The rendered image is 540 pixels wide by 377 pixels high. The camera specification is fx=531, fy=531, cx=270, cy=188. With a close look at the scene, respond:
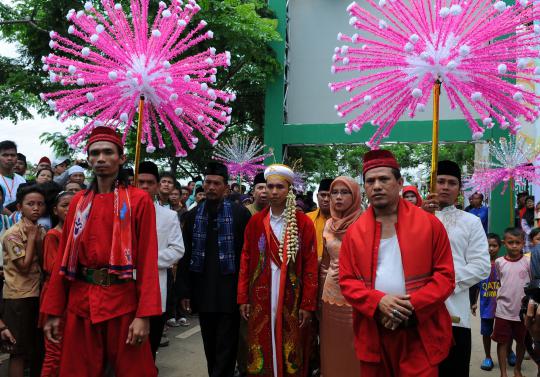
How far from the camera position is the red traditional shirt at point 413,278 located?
3016mm

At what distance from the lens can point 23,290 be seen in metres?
4.38

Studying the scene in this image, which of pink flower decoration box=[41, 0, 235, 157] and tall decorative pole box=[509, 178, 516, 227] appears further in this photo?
tall decorative pole box=[509, 178, 516, 227]

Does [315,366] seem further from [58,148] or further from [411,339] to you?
[58,148]

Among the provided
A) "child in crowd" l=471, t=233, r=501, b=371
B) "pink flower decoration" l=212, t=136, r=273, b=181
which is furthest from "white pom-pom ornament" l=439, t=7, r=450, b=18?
"pink flower decoration" l=212, t=136, r=273, b=181

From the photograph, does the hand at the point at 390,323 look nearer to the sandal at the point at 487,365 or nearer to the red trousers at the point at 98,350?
the red trousers at the point at 98,350

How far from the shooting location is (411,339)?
121 inches

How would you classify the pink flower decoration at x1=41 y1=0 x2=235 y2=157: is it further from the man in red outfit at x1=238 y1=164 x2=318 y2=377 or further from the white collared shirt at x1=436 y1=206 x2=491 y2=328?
the white collared shirt at x1=436 y1=206 x2=491 y2=328

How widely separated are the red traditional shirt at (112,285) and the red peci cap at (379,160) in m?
1.42

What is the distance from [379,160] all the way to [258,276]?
6.03 feet

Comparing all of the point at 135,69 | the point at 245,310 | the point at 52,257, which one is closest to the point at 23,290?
the point at 52,257

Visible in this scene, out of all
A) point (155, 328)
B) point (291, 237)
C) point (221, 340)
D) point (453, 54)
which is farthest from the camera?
point (221, 340)

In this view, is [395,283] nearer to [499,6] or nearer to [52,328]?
[499,6]

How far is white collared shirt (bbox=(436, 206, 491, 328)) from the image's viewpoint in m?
3.82

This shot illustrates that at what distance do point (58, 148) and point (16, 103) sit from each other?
1.80m
